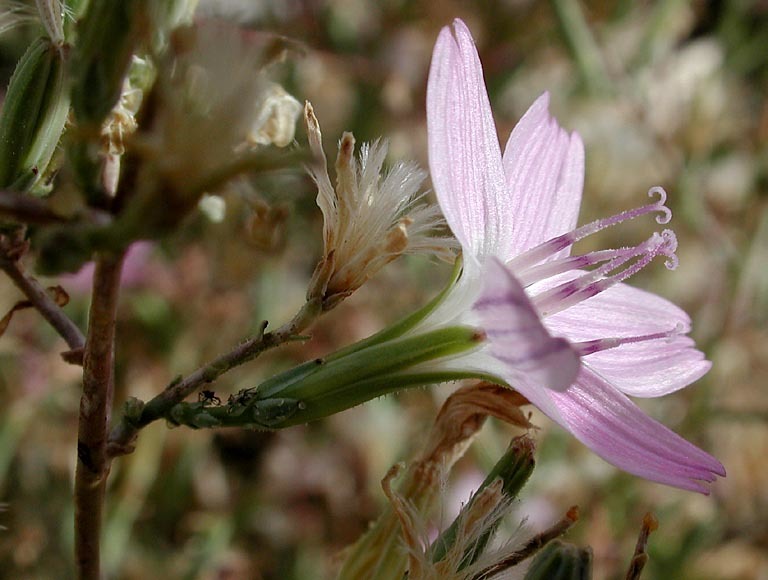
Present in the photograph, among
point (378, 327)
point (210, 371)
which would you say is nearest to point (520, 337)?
point (210, 371)

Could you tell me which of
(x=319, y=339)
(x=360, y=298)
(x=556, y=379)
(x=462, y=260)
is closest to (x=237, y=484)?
(x=319, y=339)

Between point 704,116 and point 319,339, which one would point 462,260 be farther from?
point 704,116

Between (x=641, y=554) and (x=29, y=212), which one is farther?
(x=641, y=554)

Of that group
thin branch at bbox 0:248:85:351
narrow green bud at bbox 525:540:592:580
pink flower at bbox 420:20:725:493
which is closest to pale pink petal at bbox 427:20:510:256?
pink flower at bbox 420:20:725:493

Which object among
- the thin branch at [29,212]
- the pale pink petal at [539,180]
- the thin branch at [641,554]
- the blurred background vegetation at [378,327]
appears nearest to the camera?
the thin branch at [29,212]

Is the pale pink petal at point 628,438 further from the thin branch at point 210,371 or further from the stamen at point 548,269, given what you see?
the thin branch at point 210,371

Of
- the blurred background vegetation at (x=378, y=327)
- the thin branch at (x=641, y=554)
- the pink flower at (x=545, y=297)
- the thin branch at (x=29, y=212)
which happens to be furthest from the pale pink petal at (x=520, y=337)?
the blurred background vegetation at (x=378, y=327)

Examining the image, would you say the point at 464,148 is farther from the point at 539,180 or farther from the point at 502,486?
the point at 502,486
